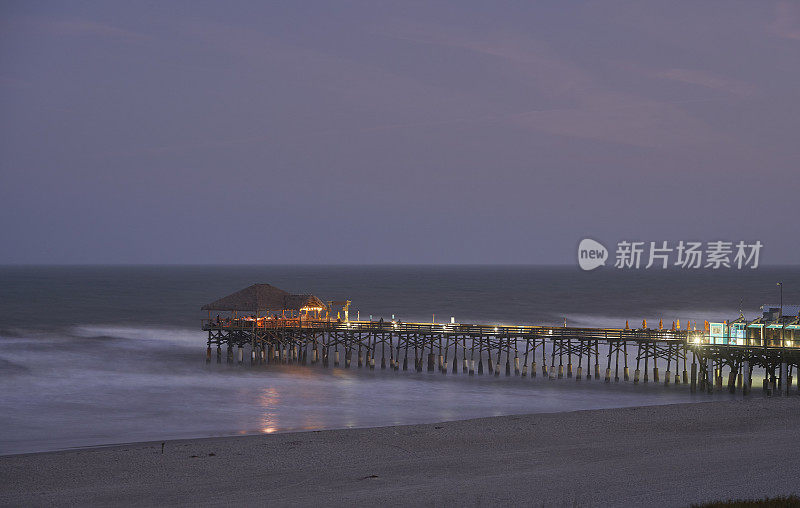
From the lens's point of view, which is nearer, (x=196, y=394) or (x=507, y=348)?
(x=196, y=394)

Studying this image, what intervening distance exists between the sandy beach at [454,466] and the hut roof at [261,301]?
73.9 ft

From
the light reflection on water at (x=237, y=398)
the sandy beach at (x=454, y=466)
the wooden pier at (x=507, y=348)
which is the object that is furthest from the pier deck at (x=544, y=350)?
the sandy beach at (x=454, y=466)

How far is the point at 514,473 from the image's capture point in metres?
20.6

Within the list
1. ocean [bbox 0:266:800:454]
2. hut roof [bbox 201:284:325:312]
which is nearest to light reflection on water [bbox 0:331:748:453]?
ocean [bbox 0:266:800:454]

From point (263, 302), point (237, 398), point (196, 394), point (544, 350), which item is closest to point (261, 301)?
point (263, 302)

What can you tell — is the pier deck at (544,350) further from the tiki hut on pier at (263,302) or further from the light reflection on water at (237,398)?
the light reflection on water at (237,398)

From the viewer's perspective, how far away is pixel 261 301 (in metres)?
49.4

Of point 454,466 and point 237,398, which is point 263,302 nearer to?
point 237,398

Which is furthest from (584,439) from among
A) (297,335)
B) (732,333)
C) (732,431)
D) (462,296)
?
(462,296)

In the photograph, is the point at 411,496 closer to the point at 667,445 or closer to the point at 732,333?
the point at 667,445

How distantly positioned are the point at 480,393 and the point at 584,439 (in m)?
13.0

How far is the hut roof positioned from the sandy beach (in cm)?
2254

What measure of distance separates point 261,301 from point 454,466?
29.5m

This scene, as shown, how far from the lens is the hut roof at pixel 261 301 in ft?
161
